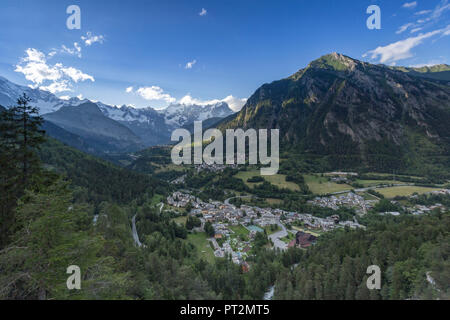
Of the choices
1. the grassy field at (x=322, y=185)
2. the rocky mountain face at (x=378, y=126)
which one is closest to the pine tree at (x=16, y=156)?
the grassy field at (x=322, y=185)

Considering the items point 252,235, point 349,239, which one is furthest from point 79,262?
point 252,235

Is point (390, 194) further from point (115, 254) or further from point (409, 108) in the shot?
point (409, 108)

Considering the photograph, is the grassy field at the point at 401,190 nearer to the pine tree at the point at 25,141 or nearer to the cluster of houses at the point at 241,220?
the cluster of houses at the point at 241,220

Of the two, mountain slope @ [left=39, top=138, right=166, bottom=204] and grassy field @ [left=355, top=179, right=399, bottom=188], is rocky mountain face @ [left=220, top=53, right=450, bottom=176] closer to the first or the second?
grassy field @ [left=355, top=179, right=399, bottom=188]

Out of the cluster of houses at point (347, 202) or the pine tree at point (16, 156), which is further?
the cluster of houses at point (347, 202)

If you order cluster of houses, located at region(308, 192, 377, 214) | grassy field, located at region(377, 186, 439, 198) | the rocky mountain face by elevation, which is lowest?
cluster of houses, located at region(308, 192, 377, 214)

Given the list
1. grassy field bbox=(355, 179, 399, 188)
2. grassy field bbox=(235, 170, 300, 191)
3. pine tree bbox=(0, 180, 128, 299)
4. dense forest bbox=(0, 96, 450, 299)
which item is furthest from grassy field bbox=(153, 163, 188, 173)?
A: pine tree bbox=(0, 180, 128, 299)
